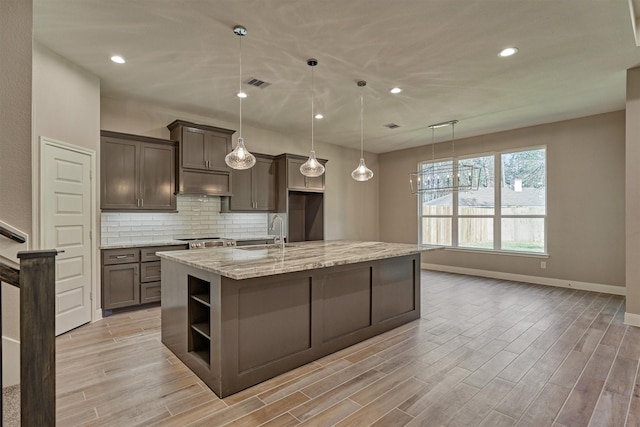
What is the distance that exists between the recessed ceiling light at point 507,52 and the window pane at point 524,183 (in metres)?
3.33

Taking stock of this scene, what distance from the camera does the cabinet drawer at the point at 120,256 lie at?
4023 millimetres

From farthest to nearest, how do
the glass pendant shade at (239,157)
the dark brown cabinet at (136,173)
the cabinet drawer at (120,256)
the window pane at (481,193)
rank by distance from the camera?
1. the window pane at (481,193)
2. the dark brown cabinet at (136,173)
3. the cabinet drawer at (120,256)
4. the glass pendant shade at (239,157)

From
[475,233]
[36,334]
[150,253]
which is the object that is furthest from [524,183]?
[36,334]

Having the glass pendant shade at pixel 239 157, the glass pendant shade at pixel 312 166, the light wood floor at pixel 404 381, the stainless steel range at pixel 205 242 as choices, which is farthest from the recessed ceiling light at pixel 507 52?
the stainless steel range at pixel 205 242

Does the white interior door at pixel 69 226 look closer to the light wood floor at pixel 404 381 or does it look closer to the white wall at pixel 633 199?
the light wood floor at pixel 404 381

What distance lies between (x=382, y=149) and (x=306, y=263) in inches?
235

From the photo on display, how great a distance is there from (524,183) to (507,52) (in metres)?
3.60

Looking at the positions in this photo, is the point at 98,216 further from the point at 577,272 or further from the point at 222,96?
the point at 577,272

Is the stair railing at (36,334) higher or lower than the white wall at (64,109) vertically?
lower

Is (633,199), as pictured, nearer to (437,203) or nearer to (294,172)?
(437,203)

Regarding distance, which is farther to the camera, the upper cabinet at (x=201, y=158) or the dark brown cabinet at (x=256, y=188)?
the dark brown cabinet at (x=256, y=188)

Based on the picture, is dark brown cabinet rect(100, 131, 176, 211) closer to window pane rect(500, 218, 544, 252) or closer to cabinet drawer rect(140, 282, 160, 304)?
cabinet drawer rect(140, 282, 160, 304)

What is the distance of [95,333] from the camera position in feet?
11.4

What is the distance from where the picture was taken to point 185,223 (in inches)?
203
